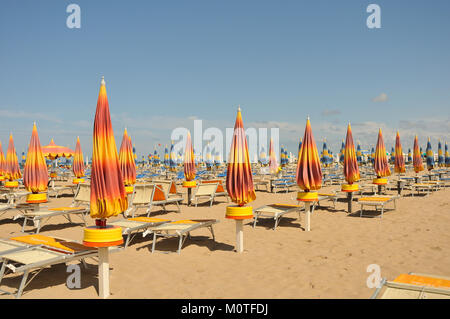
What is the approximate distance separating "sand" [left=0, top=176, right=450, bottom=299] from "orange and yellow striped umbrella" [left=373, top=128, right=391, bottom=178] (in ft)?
8.49

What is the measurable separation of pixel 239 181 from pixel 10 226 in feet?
22.0

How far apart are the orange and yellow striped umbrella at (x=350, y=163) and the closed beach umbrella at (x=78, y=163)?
11862mm

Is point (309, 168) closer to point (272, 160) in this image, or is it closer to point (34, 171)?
point (34, 171)

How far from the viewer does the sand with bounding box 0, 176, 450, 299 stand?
13.9ft

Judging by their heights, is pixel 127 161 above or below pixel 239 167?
above

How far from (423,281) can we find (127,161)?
8999mm

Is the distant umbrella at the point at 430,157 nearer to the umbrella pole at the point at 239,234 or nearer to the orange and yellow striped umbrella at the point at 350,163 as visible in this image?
the orange and yellow striped umbrella at the point at 350,163

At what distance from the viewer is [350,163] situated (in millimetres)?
9508

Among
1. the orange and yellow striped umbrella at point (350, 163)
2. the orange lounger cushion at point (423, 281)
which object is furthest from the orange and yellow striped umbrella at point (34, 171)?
the orange and yellow striped umbrella at point (350, 163)

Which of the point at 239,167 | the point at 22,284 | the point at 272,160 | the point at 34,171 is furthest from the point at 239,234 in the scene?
the point at 272,160

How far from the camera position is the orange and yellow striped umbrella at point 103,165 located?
154 inches

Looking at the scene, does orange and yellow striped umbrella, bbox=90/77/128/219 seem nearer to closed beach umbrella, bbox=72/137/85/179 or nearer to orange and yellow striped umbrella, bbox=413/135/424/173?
closed beach umbrella, bbox=72/137/85/179
